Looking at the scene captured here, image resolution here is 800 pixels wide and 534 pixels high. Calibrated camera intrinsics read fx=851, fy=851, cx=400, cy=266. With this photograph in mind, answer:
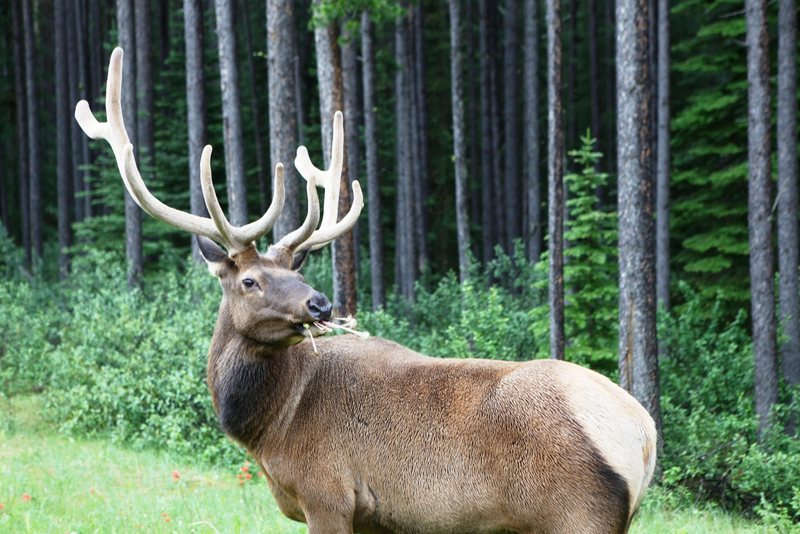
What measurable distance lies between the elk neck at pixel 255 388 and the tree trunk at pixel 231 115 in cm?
859

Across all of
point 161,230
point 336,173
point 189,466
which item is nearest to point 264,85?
point 161,230

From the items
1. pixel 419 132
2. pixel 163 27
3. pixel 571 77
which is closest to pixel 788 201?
pixel 419 132

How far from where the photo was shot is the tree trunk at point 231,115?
13.9 meters

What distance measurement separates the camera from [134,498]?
7.92 m

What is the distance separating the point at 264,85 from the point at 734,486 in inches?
1088

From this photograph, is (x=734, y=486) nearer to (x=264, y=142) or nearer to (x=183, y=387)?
(x=183, y=387)

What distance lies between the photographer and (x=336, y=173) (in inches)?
250

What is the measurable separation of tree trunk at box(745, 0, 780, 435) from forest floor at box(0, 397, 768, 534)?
367 cm

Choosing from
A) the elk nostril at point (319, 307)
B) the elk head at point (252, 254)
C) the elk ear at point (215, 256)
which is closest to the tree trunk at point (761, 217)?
the elk head at point (252, 254)

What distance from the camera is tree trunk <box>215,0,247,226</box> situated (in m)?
13.9

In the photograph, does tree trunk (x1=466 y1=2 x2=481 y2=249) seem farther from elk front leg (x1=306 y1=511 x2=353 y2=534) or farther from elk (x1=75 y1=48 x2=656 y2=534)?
elk front leg (x1=306 y1=511 x2=353 y2=534)

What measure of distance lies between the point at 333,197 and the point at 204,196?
130cm

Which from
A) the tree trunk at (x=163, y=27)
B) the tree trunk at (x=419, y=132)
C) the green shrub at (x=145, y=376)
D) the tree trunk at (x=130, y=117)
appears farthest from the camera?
the tree trunk at (x=163, y=27)

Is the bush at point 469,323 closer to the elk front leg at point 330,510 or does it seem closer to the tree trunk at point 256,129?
the elk front leg at point 330,510
